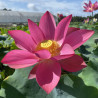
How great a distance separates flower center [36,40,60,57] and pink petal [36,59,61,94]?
0.22 feet

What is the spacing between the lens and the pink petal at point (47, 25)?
54 cm

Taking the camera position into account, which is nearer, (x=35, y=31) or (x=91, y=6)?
(x=35, y=31)

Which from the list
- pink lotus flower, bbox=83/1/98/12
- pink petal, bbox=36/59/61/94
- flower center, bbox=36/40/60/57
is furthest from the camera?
pink lotus flower, bbox=83/1/98/12

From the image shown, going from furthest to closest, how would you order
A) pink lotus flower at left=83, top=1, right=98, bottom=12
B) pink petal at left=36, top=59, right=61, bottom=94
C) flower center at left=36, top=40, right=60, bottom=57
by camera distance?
pink lotus flower at left=83, top=1, right=98, bottom=12
flower center at left=36, top=40, right=60, bottom=57
pink petal at left=36, top=59, right=61, bottom=94

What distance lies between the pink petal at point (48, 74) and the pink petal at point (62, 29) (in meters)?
0.10

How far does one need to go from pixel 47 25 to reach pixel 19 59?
7.1 inches

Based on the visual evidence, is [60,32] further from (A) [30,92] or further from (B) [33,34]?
(A) [30,92]

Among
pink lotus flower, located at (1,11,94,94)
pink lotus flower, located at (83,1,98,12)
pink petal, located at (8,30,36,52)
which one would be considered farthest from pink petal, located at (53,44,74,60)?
pink lotus flower, located at (83,1,98,12)

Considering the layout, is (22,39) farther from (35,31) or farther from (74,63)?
(74,63)

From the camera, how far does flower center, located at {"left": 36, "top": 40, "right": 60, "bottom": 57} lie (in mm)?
490

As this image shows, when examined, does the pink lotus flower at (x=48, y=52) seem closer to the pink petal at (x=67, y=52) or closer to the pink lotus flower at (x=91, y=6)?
the pink petal at (x=67, y=52)

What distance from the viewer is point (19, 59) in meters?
0.41

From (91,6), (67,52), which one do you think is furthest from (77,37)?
(91,6)

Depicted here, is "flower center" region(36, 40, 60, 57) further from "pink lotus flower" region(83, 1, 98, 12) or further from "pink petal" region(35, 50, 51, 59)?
"pink lotus flower" region(83, 1, 98, 12)
